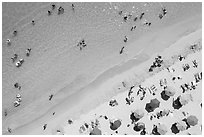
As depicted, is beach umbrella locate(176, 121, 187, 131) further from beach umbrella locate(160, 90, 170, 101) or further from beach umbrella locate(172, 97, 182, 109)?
beach umbrella locate(160, 90, 170, 101)

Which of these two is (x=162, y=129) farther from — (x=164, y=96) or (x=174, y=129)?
(x=164, y=96)

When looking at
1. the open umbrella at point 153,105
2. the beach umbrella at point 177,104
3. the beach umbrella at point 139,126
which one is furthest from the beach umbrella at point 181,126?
the beach umbrella at point 139,126

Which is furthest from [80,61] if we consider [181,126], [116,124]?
[181,126]

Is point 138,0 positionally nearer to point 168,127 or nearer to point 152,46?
point 152,46

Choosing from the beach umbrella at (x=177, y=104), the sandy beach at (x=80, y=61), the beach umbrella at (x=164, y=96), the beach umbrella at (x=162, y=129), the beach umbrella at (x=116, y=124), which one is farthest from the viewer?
the sandy beach at (x=80, y=61)

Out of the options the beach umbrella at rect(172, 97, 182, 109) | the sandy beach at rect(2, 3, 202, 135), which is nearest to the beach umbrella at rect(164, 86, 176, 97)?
the beach umbrella at rect(172, 97, 182, 109)

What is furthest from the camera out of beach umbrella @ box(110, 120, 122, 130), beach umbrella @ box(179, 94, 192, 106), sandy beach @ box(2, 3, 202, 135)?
sandy beach @ box(2, 3, 202, 135)

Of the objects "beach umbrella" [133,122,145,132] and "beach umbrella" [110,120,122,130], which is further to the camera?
"beach umbrella" [110,120,122,130]

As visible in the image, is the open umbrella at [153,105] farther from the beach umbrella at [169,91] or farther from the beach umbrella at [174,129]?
the beach umbrella at [174,129]
